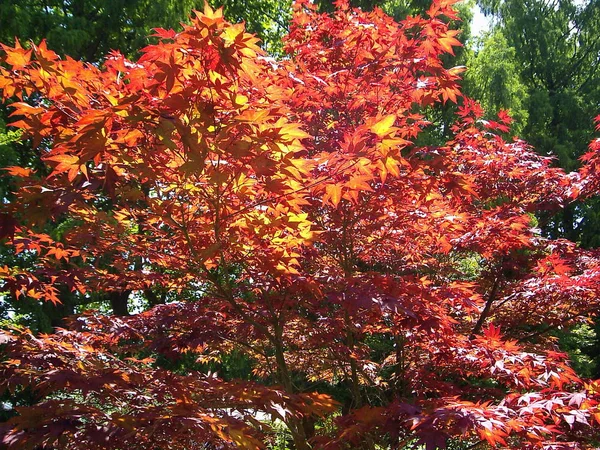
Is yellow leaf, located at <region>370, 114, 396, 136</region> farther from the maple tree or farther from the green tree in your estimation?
the green tree

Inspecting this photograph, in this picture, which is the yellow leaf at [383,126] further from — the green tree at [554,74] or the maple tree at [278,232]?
the green tree at [554,74]

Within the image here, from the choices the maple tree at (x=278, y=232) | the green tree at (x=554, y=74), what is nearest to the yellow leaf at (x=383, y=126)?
the maple tree at (x=278, y=232)

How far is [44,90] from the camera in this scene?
2068 mm

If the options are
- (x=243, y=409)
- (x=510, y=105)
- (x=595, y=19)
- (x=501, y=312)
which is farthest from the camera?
(x=595, y=19)

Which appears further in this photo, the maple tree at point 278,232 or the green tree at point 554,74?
the green tree at point 554,74

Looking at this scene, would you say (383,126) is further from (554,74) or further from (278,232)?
(554,74)

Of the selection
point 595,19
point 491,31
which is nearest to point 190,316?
point 491,31

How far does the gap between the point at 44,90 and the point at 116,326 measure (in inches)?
74.3

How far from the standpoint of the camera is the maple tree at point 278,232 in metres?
1.93

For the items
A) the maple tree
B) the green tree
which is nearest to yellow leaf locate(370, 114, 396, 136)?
the maple tree

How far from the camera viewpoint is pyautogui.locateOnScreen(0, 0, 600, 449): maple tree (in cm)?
193

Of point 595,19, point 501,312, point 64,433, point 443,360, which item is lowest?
point 64,433

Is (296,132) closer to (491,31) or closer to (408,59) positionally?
(408,59)

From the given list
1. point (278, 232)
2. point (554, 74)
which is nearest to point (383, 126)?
point (278, 232)
